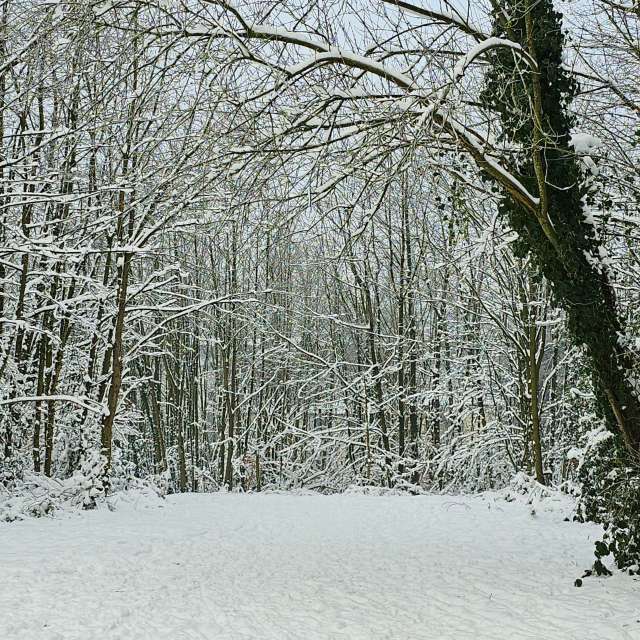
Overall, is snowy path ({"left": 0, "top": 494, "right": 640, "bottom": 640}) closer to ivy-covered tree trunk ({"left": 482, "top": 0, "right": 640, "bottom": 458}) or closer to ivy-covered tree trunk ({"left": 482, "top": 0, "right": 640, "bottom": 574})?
ivy-covered tree trunk ({"left": 482, "top": 0, "right": 640, "bottom": 574})

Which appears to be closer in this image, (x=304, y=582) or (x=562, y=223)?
(x=562, y=223)

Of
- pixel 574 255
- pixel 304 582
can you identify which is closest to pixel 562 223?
pixel 574 255

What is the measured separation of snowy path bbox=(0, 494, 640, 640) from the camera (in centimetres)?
428

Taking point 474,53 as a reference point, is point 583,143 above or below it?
below

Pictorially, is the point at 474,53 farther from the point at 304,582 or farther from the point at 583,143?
the point at 304,582

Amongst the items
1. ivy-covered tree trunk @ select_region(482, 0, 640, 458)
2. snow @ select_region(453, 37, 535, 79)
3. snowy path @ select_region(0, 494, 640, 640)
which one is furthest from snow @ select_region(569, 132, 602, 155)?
snowy path @ select_region(0, 494, 640, 640)

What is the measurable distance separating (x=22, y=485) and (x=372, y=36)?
8.30 meters

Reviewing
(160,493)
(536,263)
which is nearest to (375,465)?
(160,493)

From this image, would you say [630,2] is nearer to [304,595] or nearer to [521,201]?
[521,201]

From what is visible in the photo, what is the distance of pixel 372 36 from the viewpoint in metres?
5.14

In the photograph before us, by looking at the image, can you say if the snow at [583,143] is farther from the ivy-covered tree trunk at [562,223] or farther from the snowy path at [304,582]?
the snowy path at [304,582]

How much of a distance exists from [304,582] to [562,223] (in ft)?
12.4

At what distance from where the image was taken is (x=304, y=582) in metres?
5.56

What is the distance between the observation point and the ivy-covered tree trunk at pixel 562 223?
518cm
